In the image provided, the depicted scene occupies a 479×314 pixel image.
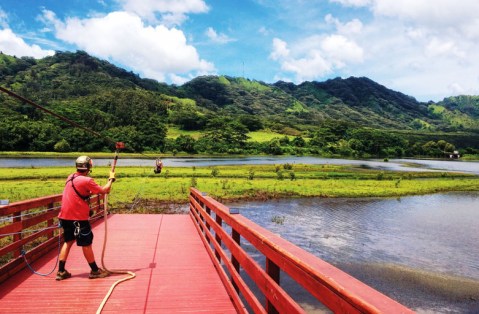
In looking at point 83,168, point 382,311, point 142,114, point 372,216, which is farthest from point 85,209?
point 142,114

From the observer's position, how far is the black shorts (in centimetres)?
626

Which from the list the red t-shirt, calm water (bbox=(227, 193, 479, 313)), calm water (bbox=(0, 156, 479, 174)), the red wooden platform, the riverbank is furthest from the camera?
calm water (bbox=(0, 156, 479, 174))

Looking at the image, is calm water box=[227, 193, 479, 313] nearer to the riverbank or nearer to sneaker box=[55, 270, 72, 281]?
the riverbank

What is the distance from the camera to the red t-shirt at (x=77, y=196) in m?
6.15

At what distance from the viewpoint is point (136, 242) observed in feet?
30.8

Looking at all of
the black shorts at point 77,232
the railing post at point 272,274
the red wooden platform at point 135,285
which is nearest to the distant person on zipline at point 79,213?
the black shorts at point 77,232

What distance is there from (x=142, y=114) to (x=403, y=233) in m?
151

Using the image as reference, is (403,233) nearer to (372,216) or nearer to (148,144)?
(372,216)

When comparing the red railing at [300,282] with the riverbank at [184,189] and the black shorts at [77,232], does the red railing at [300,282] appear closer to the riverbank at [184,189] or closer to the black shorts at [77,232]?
the black shorts at [77,232]

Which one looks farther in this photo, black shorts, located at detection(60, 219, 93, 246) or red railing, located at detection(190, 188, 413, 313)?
black shorts, located at detection(60, 219, 93, 246)

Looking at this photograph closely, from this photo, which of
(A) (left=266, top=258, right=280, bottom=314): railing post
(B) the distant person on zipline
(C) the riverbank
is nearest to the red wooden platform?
(B) the distant person on zipline

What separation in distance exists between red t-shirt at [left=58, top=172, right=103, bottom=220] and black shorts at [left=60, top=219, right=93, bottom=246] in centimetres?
10

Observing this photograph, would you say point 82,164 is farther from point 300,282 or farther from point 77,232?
point 300,282

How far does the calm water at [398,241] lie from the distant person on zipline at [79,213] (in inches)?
332
